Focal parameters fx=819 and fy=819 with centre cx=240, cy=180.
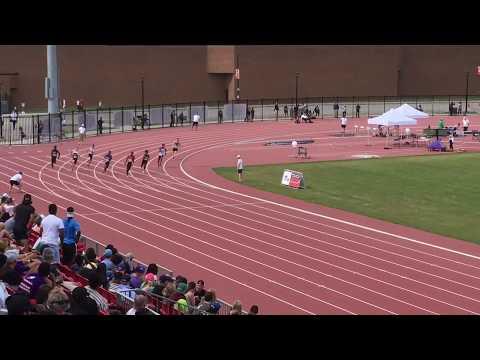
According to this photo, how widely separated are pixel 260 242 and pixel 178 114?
41.0 metres

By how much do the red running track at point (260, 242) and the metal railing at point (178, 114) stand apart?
9389 millimetres

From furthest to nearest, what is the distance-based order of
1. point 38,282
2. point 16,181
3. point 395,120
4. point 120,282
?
point 395,120 < point 16,181 < point 120,282 < point 38,282

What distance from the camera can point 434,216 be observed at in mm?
26109

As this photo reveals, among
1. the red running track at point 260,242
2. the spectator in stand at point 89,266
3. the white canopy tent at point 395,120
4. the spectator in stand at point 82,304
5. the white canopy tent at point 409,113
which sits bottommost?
the red running track at point 260,242

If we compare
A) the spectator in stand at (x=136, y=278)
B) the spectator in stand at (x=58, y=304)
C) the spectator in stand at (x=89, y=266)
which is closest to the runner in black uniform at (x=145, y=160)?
the spectator in stand at (x=136, y=278)

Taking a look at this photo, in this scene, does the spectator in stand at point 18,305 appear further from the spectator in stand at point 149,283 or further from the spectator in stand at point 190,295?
the spectator in stand at point 149,283

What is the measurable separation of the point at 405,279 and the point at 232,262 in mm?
4138

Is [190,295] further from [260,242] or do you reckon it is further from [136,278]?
[260,242]

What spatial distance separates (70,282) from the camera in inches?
389

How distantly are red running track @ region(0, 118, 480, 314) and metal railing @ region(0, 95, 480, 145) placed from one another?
9.39 meters

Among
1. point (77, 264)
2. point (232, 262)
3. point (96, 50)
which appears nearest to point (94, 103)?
point (96, 50)

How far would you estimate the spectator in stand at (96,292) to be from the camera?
862 centimetres

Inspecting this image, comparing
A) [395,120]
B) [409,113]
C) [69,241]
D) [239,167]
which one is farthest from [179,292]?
[409,113]
